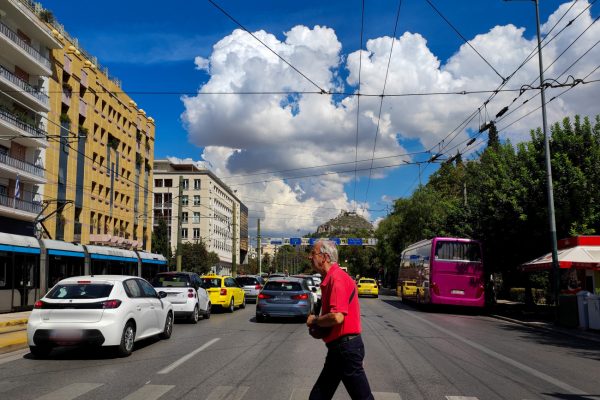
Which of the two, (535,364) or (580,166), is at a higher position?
(580,166)

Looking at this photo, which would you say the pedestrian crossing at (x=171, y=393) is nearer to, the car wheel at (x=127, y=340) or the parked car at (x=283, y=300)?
the car wheel at (x=127, y=340)

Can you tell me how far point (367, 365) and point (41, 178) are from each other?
33.9 meters

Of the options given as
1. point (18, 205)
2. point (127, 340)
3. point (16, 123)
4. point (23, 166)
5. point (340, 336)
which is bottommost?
point (127, 340)

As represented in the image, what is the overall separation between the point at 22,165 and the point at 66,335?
29493 mm

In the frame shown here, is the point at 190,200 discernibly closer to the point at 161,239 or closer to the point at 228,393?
the point at 161,239

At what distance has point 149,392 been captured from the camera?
6945 millimetres

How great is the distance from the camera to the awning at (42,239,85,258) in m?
22.6

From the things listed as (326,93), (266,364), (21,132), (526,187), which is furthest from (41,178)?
(266,364)

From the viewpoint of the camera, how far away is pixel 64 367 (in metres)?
8.79

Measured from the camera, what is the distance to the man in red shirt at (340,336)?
4.20 meters

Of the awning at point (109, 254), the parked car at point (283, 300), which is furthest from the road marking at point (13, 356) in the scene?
the awning at point (109, 254)

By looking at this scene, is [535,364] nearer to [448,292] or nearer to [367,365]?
[367,365]

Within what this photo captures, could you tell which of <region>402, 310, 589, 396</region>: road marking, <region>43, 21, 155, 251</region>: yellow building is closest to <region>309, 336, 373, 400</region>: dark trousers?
<region>402, 310, 589, 396</region>: road marking

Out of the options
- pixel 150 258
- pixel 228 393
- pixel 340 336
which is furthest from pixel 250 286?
pixel 340 336
